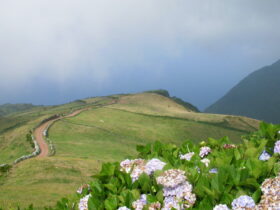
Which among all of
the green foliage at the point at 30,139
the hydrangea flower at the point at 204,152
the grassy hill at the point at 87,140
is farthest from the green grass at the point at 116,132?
the hydrangea flower at the point at 204,152

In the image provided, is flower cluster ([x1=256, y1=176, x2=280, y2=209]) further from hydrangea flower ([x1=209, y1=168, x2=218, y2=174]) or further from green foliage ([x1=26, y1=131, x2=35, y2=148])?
green foliage ([x1=26, y1=131, x2=35, y2=148])

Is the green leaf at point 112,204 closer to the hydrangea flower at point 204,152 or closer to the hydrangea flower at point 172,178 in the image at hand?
the hydrangea flower at point 172,178

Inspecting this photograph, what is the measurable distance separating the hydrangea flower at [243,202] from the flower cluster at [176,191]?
1.72 ft

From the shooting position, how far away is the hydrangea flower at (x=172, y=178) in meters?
3.78

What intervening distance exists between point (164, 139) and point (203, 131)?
15578mm

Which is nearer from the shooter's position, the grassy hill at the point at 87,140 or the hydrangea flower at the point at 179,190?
the hydrangea flower at the point at 179,190

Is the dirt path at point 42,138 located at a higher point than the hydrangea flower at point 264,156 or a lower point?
higher

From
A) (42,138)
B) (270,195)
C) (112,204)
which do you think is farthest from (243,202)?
(42,138)

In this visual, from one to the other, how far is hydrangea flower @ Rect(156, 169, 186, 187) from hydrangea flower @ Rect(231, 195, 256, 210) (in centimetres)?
67

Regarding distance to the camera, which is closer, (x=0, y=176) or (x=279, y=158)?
(x=279, y=158)

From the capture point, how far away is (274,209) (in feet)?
10.1

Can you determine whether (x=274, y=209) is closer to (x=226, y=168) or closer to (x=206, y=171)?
(x=226, y=168)

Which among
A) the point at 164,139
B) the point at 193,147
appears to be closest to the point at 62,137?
the point at 164,139

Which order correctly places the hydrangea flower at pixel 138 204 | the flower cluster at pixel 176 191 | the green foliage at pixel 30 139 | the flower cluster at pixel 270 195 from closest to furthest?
the flower cluster at pixel 270 195, the flower cluster at pixel 176 191, the hydrangea flower at pixel 138 204, the green foliage at pixel 30 139
